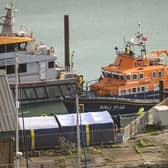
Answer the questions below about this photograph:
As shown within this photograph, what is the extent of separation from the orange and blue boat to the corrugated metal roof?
46.8 ft

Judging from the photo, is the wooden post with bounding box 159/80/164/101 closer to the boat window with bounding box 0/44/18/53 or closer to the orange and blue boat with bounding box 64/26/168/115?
the orange and blue boat with bounding box 64/26/168/115

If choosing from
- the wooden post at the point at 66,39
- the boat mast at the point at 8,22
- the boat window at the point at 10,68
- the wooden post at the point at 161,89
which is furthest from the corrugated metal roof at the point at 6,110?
the wooden post at the point at 66,39

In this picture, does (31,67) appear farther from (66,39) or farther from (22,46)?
(66,39)

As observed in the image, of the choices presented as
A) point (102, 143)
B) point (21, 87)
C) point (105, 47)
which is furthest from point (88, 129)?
point (105, 47)

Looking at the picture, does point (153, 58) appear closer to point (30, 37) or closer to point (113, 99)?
point (113, 99)

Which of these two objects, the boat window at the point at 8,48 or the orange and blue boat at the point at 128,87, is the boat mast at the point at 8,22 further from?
the orange and blue boat at the point at 128,87

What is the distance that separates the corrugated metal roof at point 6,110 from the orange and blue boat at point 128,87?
561 inches

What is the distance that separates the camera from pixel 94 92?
36.1m

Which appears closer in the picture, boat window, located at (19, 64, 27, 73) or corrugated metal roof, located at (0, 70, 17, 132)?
corrugated metal roof, located at (0, 70, 17, 132)

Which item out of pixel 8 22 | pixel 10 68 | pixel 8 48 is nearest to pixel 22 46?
pixel 8 48

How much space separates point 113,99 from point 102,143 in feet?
41.7

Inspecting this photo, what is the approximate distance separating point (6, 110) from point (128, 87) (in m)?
15.5

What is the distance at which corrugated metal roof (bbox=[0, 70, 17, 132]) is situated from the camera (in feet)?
64.3

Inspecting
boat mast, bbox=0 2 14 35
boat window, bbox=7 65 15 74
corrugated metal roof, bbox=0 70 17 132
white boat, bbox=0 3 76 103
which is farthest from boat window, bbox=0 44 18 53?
corrugated metal roof, bbox=0 70 17 132
